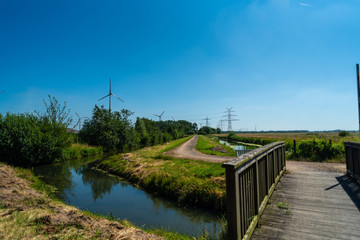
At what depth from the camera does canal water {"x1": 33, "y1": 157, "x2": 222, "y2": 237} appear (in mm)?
6363

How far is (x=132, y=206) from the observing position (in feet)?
26.8

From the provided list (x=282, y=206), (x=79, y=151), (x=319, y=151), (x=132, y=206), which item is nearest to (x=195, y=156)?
(x=319, y=151)

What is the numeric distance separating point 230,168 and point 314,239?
2172mm

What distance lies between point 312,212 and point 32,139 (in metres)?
22.0

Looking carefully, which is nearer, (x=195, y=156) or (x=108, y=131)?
(x=195, y=156)

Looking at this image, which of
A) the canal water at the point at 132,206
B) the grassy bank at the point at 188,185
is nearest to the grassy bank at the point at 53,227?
the canal water at the point at 132,206

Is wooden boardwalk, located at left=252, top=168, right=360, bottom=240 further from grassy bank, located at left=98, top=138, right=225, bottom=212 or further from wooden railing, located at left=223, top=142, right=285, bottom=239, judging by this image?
grassy bank, located at left=98, top=138, right=225, bottom=212

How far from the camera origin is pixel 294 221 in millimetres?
3916

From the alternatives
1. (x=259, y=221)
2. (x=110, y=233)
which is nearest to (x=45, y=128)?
(x=110, y=233)

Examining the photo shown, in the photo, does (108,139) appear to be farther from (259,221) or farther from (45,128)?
(259,221)

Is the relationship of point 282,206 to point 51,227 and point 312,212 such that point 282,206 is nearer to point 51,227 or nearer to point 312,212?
point 312,212

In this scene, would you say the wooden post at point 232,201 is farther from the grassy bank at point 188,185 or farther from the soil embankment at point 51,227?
the grassy bank at point 188,185

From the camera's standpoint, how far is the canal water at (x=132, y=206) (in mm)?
6363

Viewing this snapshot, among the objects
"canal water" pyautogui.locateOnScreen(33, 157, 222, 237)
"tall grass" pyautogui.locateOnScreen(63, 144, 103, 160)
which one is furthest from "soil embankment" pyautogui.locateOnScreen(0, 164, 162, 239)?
"tall grass" pyautogui.locateOnScreen(63, 144, 103, 160)
